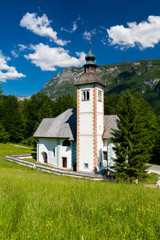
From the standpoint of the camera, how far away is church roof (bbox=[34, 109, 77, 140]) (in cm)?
2501

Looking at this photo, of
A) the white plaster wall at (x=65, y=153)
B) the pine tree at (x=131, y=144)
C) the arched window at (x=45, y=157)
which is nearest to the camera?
the pine tree at (x=131, y=144)

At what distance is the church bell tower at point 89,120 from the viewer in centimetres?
2144

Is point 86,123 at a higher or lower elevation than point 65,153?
higher

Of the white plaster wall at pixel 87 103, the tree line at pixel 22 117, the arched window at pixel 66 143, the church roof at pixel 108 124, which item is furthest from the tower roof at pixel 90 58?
the tree line at pixel 22 117

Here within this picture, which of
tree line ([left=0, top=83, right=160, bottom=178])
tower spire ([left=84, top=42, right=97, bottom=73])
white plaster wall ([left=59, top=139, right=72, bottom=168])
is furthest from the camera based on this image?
white plaster wall ([left=59, top=139, right=72, bottom=168])

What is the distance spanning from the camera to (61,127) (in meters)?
26.5

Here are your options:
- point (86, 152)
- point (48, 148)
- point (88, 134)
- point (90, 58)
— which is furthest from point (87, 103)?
point (48, 148)

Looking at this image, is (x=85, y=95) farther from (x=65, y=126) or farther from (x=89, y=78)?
(x=65, y=126)

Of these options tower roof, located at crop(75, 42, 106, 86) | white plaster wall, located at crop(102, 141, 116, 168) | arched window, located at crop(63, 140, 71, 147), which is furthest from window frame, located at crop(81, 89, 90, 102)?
arched window, located at crop(63, 140, 71, 147)

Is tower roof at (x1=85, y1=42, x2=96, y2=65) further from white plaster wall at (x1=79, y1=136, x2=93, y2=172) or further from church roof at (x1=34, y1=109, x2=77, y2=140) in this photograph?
white plaster wall at (x1=79, y1=136, x2=93, y2=172)

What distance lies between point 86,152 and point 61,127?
22.2 feet

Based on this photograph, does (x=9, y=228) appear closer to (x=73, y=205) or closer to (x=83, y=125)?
(x=73, y=205)

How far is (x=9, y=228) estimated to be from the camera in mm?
2590

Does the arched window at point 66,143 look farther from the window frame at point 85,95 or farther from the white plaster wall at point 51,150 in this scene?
the window frame at point 85,95
